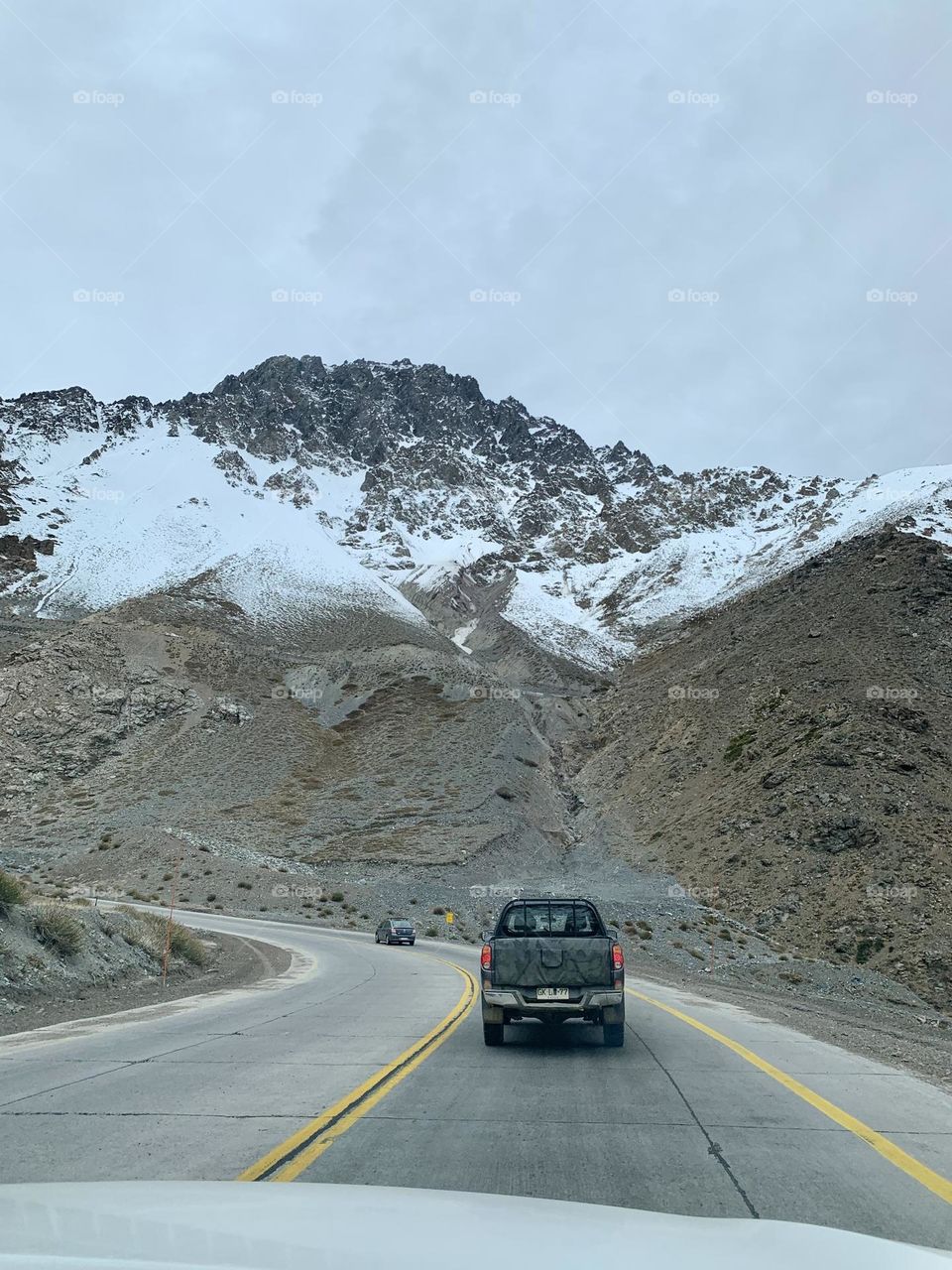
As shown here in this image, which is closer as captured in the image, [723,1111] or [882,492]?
[723,1111]

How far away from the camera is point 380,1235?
373 centimetres

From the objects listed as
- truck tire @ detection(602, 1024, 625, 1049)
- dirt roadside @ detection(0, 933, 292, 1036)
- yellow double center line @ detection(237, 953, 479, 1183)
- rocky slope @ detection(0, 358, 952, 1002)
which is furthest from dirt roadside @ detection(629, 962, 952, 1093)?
dirt roadside @ detection(0, 933, 292, 1036)

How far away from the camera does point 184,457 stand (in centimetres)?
18975

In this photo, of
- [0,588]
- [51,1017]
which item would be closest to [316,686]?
[0,588]

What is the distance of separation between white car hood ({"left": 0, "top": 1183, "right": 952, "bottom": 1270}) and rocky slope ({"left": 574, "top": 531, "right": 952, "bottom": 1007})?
3092 centimetres

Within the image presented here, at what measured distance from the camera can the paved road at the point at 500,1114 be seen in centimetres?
561

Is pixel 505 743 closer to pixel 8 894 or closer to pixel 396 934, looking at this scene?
pixel 396 934

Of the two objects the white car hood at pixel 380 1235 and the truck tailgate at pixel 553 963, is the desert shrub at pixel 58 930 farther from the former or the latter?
the white car hood at pixel 380 1235

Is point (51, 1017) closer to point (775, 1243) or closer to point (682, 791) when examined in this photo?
point (775, 1243)

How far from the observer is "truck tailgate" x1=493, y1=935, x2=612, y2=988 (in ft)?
38.1

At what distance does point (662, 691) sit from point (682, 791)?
20.4 meters

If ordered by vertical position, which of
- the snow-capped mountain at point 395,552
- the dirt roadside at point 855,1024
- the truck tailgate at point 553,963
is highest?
the snow-capped mountain at point 395,552

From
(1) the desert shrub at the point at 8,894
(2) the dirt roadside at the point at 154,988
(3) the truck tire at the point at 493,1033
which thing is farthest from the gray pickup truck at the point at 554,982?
(1) the desert shrub at the point at 8,894

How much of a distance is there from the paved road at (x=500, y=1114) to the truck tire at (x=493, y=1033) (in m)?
0.32
